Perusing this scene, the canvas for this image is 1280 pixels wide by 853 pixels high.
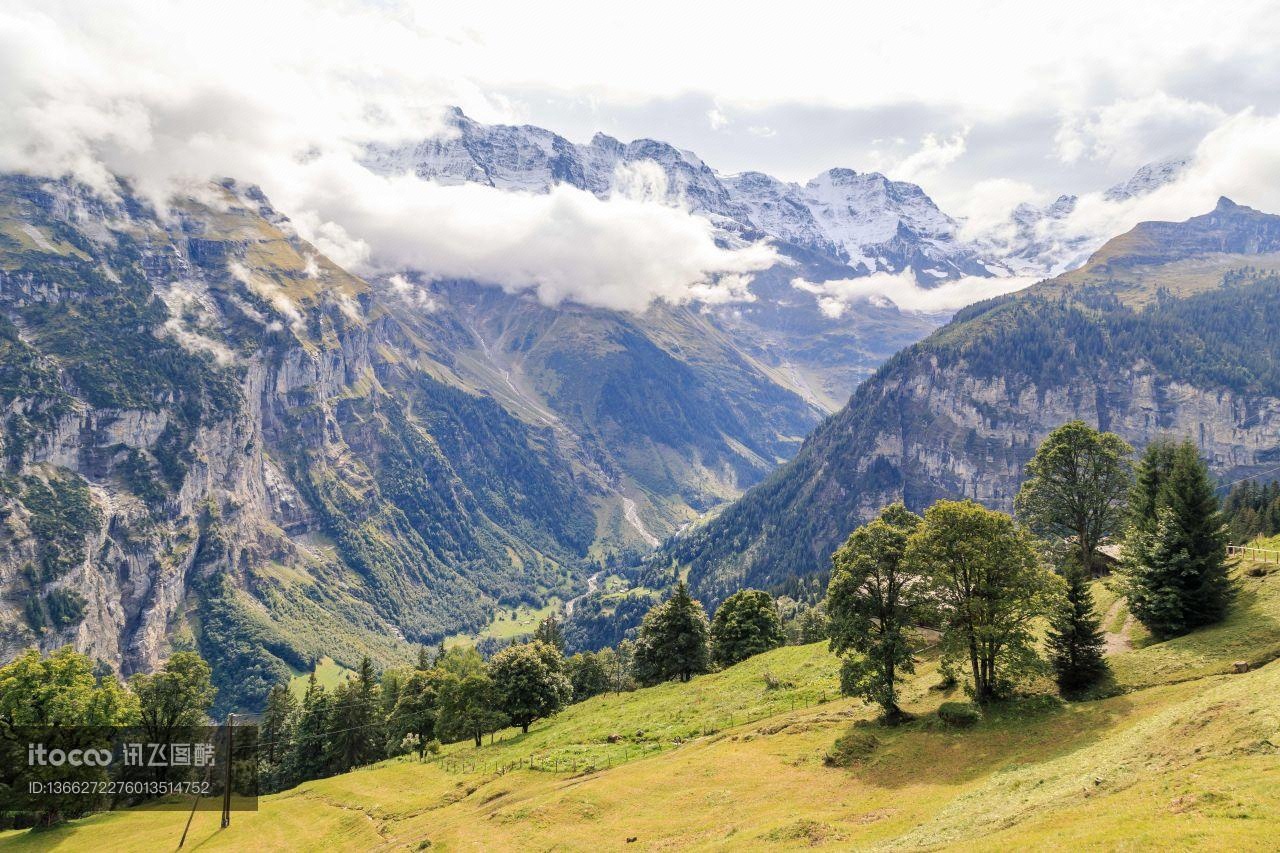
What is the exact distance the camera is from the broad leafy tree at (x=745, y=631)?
102000mm

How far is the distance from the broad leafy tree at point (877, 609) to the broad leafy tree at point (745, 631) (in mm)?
52630

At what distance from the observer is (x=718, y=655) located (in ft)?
343

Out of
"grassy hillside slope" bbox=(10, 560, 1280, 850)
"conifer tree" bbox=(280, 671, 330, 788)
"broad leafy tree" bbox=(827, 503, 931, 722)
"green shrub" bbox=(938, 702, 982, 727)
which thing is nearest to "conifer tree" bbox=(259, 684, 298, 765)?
"conifer tree" bbox=(280, 671, 330, 788)

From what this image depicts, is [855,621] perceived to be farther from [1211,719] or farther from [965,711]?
[1211,719]

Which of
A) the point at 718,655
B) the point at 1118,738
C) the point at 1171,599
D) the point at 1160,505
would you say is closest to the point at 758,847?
the point at 1118,738

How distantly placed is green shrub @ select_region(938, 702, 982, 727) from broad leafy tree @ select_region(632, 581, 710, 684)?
54447 mm

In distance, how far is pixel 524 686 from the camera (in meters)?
83.7

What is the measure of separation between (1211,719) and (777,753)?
83.0 feet

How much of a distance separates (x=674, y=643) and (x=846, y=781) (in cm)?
5934

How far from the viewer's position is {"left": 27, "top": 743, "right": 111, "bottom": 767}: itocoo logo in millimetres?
60344

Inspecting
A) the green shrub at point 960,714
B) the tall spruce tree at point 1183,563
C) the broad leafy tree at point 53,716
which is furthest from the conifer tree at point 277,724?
the tall spruce tree at point 1183,563

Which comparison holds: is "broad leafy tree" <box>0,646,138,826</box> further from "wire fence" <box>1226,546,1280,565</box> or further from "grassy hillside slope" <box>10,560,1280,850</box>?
"wire fence" <box>1226,546,1280,565</box>

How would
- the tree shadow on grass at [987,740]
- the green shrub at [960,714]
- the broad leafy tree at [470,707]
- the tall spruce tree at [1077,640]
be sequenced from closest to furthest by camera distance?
1. the tree shadow on grass at [987,740]
2. the green shrub at [960,714]
3. the tall spruce tree at [1077,640]
4. the broad leafy tree at [470,707]

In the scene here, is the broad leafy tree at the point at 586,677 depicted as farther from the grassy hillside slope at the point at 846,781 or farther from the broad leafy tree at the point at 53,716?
the broad leafy tree at the point at 53,716
